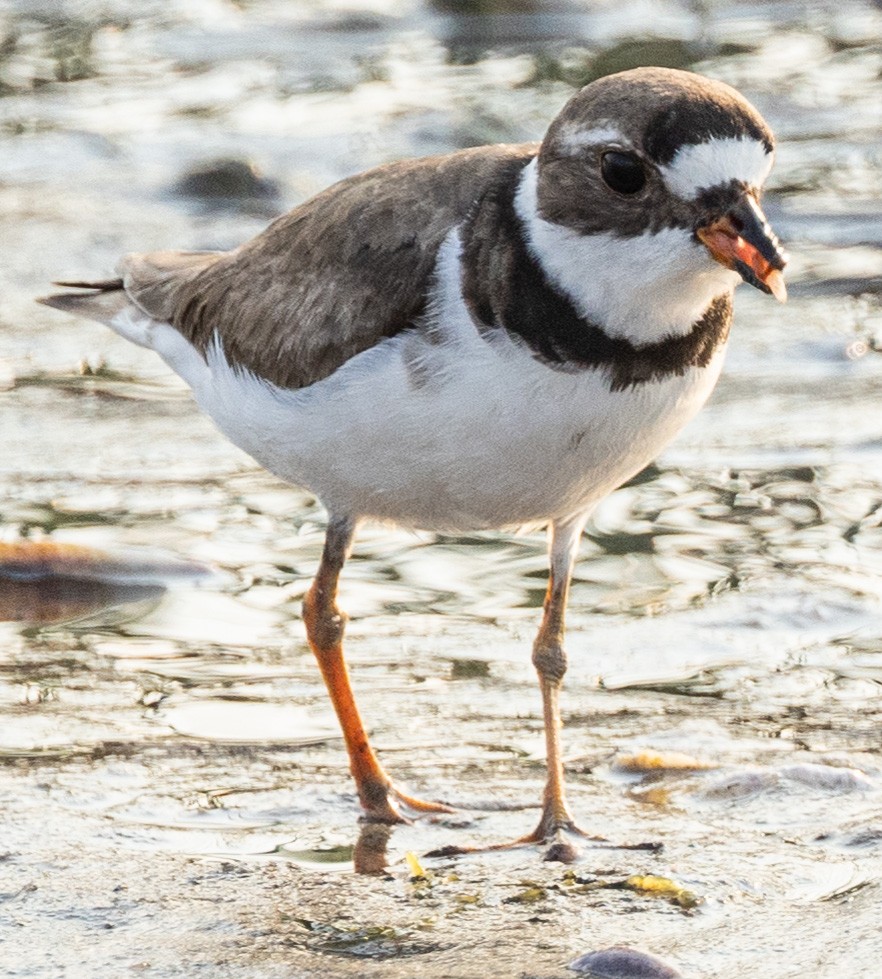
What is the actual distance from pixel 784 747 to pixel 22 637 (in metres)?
2.15

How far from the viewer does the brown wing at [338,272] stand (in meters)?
4.78

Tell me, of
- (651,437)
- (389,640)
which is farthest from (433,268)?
(389,640)

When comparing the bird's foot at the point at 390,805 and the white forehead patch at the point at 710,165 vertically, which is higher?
the white forehead patch at the point at 710,165

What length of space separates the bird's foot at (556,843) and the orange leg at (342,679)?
21cm

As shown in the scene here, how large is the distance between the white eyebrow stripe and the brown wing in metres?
0.31

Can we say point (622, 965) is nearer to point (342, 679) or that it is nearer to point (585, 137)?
point (342, 679)

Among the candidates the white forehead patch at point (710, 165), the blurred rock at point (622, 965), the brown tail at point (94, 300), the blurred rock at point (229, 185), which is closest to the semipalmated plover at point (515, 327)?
the white forehead patch at point (710, 165)

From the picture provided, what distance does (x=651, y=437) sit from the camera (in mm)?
4699

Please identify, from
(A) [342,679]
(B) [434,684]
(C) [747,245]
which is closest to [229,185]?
(B) [434,684]

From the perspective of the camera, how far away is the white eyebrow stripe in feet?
14.4

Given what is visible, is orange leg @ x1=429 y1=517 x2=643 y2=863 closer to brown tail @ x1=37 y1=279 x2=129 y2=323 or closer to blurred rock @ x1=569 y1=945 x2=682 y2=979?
blurred rock @ x1=569 y1=945 x2=682 y2=979

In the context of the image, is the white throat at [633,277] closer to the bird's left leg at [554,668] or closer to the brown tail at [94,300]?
the bird's left leg at [554,668]

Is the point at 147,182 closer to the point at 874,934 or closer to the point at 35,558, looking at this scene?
the point at 35,558

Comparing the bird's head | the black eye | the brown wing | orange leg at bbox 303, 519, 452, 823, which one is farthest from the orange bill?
orange leg at bbox 303, 519, 452, 823
